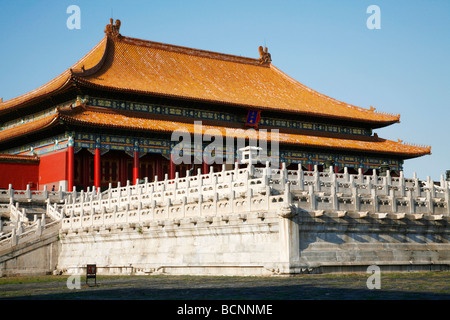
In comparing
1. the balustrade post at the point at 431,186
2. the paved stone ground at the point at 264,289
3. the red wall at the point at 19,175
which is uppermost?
the red wall at the point at 19,175

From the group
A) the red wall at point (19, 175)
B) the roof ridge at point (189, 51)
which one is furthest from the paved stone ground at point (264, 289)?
the roof ridge at point (189, 51)

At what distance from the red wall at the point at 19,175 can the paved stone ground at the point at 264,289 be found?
22.7 m

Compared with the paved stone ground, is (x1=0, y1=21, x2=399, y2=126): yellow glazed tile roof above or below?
above

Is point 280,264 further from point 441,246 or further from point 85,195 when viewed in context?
point 85,195

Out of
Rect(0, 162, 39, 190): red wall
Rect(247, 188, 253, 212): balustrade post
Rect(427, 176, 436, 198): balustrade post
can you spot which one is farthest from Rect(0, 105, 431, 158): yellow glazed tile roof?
Rect(247, 188, 253, 212): balustrade post

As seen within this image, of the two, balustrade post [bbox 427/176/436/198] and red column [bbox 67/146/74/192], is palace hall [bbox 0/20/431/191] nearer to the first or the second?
red column [bbox 67/146/74/192]

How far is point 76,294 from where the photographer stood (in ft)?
57.3

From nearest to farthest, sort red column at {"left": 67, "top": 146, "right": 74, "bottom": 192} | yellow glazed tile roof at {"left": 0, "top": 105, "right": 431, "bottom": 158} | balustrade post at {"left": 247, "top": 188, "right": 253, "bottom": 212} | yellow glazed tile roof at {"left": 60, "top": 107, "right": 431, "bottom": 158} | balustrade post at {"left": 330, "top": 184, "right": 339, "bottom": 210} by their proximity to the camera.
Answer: balustrade post at {"left": 330, "top": 184, "right": 339, "bottom": 210} < balustrade post at {"left": 247, "top": 188, "right": 253, "bottom": 212} < red column at {"left": 67, "top": 146, "right": 74, "bottom": 192} < yellow glazed tile roof at {"left": 0, "top": 105, "right": 431, "bottom": 158} < yellow glazed tile roof at {"left": 60, "top": 107, "right": 431, "bottom": 158}

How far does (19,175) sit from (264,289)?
98.7ft

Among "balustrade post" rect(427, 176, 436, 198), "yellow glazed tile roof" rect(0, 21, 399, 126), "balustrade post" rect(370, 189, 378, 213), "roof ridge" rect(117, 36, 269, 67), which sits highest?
"roof ridge" rect(117, 36, 269, 67)

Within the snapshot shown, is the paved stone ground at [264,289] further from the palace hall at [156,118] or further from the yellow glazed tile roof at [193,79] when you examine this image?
the yellow glazed tile roof at [193,79]

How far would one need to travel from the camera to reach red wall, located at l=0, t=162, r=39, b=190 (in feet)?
141

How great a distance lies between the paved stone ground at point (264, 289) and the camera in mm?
15164

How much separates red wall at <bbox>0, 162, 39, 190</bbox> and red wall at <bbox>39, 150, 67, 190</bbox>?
1.32 feet
